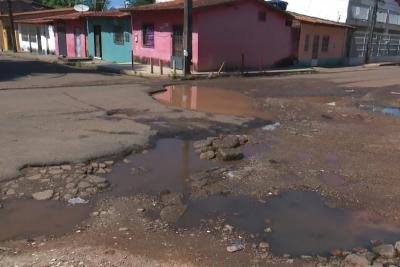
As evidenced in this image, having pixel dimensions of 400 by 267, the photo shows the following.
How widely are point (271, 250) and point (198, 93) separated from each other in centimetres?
1169

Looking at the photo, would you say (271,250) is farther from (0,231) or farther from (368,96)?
(368,96)

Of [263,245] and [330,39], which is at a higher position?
[330,39]

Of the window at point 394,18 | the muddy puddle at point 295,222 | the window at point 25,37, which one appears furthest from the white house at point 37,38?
the muddy puddle at point 295,222

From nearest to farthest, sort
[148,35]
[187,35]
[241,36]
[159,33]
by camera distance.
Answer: [187,35], [241,36], [159,33], [148,35]

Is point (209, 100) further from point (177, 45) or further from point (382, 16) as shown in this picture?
point (382, 16)

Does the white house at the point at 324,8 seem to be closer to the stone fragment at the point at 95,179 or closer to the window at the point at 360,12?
the window at the point at 360,12

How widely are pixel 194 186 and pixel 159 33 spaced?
1942 cm

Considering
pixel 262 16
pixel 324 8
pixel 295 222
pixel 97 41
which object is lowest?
pixel 295 222

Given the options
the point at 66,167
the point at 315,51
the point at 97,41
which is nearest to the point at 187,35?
the point at 97,41

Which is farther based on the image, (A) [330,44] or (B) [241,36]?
(A) [330,44]

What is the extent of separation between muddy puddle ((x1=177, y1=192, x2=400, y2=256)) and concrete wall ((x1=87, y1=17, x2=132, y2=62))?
77.6 ft

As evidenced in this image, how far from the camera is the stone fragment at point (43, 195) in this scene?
5798mm

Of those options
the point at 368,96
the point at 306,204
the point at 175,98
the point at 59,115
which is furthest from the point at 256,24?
the point at 306,204

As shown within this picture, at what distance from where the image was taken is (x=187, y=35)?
2047cm
